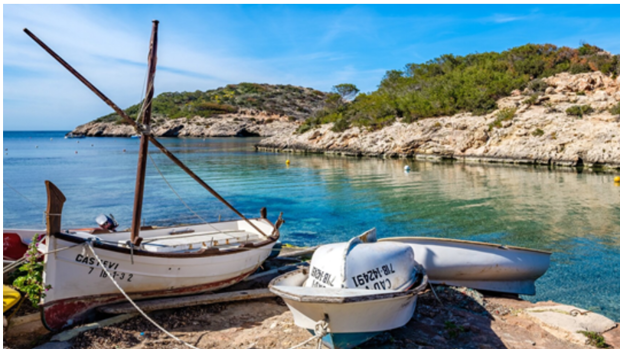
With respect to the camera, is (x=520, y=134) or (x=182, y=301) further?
(x=520, y=134)

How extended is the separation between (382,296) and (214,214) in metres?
14.9

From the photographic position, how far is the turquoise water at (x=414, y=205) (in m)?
12.2

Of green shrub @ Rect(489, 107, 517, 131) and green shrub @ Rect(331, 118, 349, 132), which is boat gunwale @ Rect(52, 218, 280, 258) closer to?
green shrub @ Rect(489, 107, 517, 131)

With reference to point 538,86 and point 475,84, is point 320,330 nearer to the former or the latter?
point 538,86

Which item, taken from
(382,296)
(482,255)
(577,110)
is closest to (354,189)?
(482,255)

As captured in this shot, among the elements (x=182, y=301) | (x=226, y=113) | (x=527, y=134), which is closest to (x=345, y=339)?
(x=182, y=301)

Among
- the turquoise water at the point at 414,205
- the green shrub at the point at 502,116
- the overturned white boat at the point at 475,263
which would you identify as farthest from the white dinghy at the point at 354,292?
the green shrub at the point at 502,116

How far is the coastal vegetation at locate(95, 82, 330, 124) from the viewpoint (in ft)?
431

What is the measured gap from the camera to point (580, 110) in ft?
127

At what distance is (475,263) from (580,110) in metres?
37.4

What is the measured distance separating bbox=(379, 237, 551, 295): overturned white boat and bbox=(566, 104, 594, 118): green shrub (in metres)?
35.9

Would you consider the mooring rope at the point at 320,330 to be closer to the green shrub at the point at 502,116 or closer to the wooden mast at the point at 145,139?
the wooden mast at the point at 145,139

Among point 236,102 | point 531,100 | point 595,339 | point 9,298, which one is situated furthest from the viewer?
point 236,102

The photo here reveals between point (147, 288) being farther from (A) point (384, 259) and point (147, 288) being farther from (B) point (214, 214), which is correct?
(B) point (214, 214)
